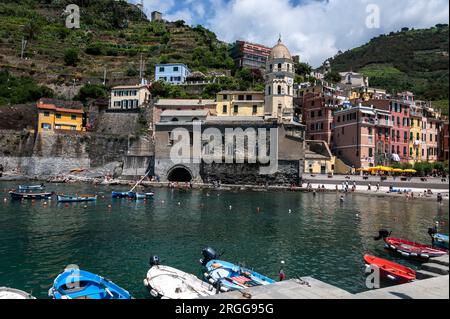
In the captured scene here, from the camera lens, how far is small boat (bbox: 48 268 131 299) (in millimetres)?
10664

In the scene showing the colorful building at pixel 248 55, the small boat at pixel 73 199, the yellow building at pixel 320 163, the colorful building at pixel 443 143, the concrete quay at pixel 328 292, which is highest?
the colorful building at pixel 248 55

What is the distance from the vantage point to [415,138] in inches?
2239

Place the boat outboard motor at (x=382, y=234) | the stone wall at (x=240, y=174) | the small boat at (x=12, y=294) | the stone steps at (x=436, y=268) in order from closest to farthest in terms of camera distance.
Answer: the stone steps at (x=436, y=268) → the small boat at (x=12, y=294) → the boat outboard motor at (x=382, y=234) → the stone wall at (x=240, y=174)

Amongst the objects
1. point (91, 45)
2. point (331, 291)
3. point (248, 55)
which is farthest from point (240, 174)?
point (91, 45)

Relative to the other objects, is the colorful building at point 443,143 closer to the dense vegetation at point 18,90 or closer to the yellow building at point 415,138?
the yellow building at point 415,138

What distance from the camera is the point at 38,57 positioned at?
79750mm

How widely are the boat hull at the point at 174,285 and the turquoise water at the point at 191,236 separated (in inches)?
21.5

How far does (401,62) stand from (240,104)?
306 feet

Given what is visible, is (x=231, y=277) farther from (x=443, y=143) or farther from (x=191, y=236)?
(x=443, y=143)

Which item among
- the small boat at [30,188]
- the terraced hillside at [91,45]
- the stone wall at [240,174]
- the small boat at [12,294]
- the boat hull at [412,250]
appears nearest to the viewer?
the small boat at [12,294]

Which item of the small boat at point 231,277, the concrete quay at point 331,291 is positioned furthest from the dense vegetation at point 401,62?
the concrete quay at point 331,291

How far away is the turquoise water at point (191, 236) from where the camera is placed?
1417 cm

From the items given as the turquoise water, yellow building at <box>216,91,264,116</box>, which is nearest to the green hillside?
yellow building at <box>216,91,264,116</box>

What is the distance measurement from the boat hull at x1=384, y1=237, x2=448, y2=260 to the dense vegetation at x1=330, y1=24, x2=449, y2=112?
75.9 metres
